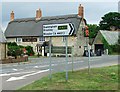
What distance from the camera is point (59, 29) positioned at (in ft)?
41.5

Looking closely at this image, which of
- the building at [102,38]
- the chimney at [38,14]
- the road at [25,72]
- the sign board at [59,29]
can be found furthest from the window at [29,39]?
the sign board at [59,29]

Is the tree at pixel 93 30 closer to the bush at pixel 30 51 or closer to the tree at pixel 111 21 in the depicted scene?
the tree at pixel 111 21

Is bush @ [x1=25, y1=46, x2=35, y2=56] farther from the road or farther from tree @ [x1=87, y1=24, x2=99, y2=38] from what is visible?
tree @ [x1=87, y1=24, x2=99, y2=38]

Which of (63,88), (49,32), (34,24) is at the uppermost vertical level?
(34,24)

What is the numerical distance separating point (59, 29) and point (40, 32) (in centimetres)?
4913

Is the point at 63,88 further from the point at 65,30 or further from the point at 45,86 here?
the point at 65,30

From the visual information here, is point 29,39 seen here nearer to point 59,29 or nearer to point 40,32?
point 40,32

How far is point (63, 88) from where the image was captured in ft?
35.1

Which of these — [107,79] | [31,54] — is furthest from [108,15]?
[107,79]

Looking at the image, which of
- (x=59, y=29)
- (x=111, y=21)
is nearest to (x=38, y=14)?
(x=111, y=21)

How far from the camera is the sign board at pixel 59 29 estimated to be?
12375 millimetres

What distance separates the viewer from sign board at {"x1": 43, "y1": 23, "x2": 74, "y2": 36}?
1238cm

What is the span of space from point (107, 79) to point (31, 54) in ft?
155

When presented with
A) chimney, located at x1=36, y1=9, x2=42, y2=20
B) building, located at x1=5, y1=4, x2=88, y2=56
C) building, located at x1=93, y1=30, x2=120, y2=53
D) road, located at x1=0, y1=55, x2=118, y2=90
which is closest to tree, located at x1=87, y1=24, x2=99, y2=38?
building, located at x1=93, y1=30, x2=120, y2=53
